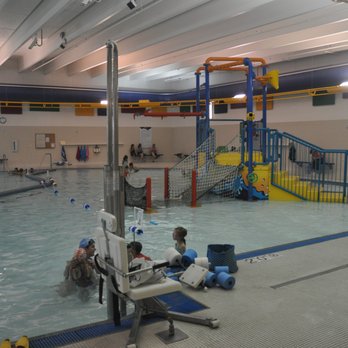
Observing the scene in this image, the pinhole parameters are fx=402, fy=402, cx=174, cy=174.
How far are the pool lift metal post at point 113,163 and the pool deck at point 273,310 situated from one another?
0.69 metres

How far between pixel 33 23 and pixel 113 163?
8.39m

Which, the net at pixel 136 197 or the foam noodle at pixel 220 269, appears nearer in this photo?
the foam noodle at pixel 220 269

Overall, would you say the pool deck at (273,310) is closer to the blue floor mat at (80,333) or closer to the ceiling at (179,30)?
the blue floor mat at (80,333)

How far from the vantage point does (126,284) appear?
9.67 feet

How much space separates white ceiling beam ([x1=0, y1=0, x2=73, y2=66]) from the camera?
8.77 meters

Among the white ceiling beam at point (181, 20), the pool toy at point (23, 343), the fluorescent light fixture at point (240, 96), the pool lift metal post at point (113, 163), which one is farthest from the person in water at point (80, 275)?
the fluorescent light fixture at point (240, 96)

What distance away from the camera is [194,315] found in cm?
346

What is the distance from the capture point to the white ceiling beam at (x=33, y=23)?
28.8 ft

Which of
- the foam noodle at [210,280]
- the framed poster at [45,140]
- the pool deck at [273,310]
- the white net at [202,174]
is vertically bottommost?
the pool deck at [273,310]

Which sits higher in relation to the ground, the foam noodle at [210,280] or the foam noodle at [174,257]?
the foam noodle at [174,257]

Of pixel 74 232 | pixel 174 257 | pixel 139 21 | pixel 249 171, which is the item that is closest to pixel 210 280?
pixel 174 257

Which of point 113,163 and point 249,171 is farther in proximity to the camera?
point 249,171

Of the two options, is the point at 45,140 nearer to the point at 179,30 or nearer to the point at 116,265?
the point at 179,30

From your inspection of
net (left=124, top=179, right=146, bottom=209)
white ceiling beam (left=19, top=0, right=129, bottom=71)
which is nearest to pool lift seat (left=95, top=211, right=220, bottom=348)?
net (left=124, top=179, right=146, bottom=209)
